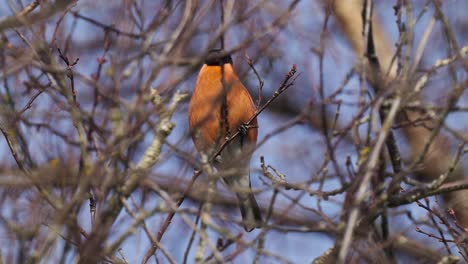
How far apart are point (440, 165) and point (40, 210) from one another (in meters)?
5.77

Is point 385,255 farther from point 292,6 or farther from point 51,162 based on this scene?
point 51,162

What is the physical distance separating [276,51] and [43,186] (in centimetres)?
269

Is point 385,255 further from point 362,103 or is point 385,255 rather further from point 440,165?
point 440,165

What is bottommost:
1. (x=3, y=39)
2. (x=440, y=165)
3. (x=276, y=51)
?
(x=3, y=39)

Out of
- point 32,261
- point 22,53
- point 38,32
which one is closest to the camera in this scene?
point 32,261

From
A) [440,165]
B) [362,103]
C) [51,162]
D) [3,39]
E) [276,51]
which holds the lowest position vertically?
[51,162]

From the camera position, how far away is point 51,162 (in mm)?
2406

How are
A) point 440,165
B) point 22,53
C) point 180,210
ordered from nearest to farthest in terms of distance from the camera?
point 180,210
point 22,53
point 440,165

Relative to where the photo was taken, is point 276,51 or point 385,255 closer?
point 385,255

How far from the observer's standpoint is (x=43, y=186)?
2.35 metres

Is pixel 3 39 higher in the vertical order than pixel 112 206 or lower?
higher

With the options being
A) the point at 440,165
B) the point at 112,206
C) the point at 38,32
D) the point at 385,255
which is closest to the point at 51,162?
the point at 112,206

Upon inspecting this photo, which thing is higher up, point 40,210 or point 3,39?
point 3,39

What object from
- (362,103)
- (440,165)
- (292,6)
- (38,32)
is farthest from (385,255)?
(440,165)
